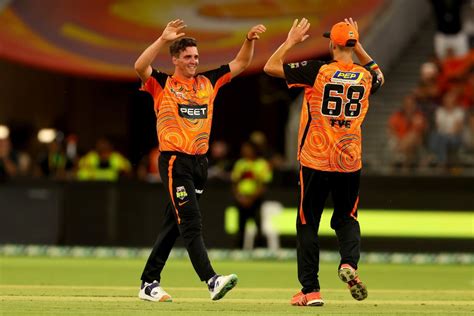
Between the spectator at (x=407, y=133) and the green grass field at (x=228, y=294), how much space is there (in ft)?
8.40

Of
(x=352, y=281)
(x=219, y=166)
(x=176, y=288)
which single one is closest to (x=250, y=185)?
(x=219, y=166)

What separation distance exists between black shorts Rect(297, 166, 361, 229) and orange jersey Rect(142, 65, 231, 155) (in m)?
0.94

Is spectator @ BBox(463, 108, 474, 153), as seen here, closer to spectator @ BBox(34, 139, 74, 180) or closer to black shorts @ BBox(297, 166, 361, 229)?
spectator @ BBox(34, 139, 74, 180)

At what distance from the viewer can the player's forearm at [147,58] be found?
34.3 ft

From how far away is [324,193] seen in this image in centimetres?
1073

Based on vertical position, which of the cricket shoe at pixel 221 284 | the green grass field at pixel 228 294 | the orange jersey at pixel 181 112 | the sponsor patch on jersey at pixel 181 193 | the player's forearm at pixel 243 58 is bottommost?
the green grass field at pixel 228 294

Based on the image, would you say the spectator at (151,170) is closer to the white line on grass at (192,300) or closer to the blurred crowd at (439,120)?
the blurred crowd at (439,120)

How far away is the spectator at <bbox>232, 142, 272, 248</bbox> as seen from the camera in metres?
19.2

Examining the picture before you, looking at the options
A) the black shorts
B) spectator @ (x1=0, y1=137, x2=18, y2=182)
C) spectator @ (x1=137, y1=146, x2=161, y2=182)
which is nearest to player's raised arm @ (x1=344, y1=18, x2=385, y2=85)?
the black shorts

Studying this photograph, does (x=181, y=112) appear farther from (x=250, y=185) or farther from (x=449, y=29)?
(x=449, y=29)

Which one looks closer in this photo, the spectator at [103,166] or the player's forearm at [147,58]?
the player's forearm at [147,58]

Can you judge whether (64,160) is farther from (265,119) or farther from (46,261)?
(265,119)

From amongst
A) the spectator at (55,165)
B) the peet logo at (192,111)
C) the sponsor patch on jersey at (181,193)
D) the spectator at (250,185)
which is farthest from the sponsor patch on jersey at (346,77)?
the spectator at (55,165)

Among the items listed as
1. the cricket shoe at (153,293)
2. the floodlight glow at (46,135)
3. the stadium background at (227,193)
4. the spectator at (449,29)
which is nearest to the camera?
the cricket shoe at (153,293)
